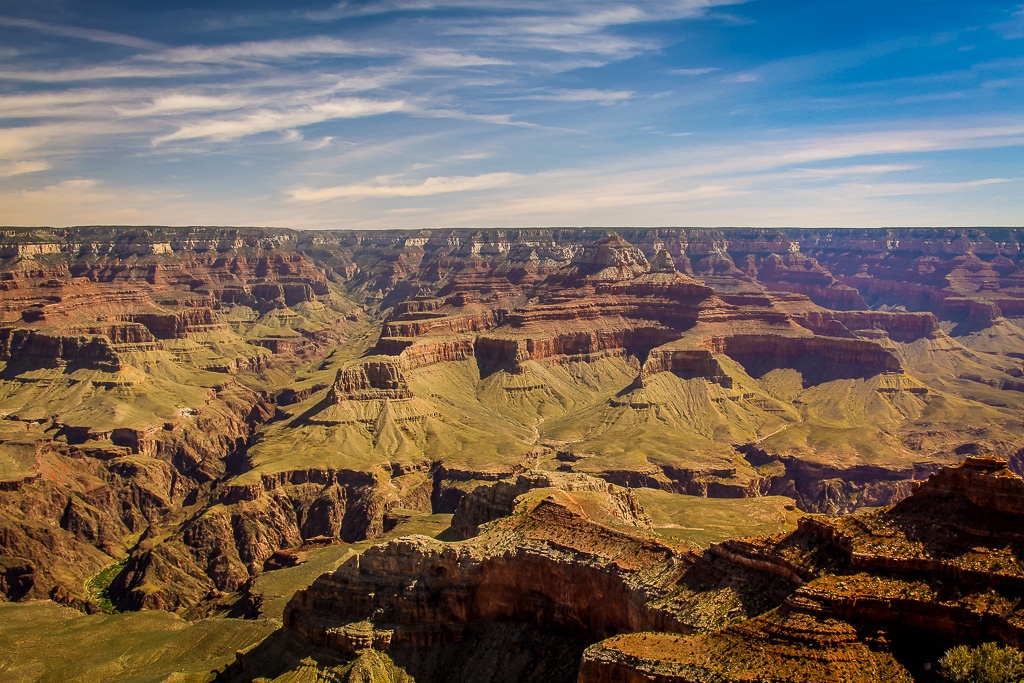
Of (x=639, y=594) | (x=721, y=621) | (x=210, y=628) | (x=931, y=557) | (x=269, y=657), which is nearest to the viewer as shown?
(x=931, y=557)

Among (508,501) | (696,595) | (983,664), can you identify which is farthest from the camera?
(508,501)

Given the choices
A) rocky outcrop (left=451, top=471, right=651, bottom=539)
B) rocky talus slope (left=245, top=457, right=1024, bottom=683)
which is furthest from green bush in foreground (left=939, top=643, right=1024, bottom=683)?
rocky outcrop (left=451, top=471, right=651, bottom=539)

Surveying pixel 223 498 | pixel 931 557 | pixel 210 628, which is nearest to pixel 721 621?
pixel 931 557

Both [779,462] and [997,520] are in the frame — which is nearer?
[997,520]

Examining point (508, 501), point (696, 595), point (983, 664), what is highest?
point (983, 664)

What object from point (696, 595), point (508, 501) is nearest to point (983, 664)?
point (696, 595)

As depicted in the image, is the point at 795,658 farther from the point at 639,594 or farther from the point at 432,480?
the point at 432,480

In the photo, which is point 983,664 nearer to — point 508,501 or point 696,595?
point 696,595

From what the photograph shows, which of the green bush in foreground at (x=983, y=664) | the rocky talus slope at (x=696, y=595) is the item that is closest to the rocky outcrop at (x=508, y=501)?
the rocky talus slope at (x=696, y=595)
